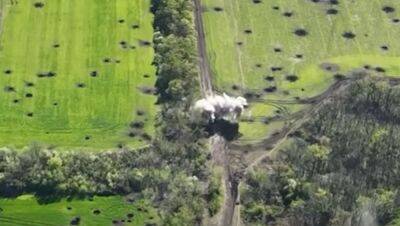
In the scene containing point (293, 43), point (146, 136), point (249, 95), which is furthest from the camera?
point (293, 43)

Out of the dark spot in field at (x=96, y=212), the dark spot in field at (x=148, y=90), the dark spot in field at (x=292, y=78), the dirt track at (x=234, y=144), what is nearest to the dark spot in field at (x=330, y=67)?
the dirt track at (x=234, y=144)

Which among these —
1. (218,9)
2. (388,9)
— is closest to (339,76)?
(388,9)

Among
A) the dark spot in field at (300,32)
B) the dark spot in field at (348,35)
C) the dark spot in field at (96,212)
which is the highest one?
the dark spot in field at (300,32)

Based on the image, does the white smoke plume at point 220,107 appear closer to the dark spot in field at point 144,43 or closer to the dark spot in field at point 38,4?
the dark spot in field at point 144,43

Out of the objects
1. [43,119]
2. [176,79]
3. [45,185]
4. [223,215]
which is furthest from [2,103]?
[223,215]

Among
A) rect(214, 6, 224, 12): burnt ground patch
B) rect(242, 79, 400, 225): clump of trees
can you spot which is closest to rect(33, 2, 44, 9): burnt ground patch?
rect(214, 6, 224, 12): burnt ground patch

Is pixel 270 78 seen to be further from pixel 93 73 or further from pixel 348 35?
pixel 93 73

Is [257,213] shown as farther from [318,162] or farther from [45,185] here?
[45,185]
